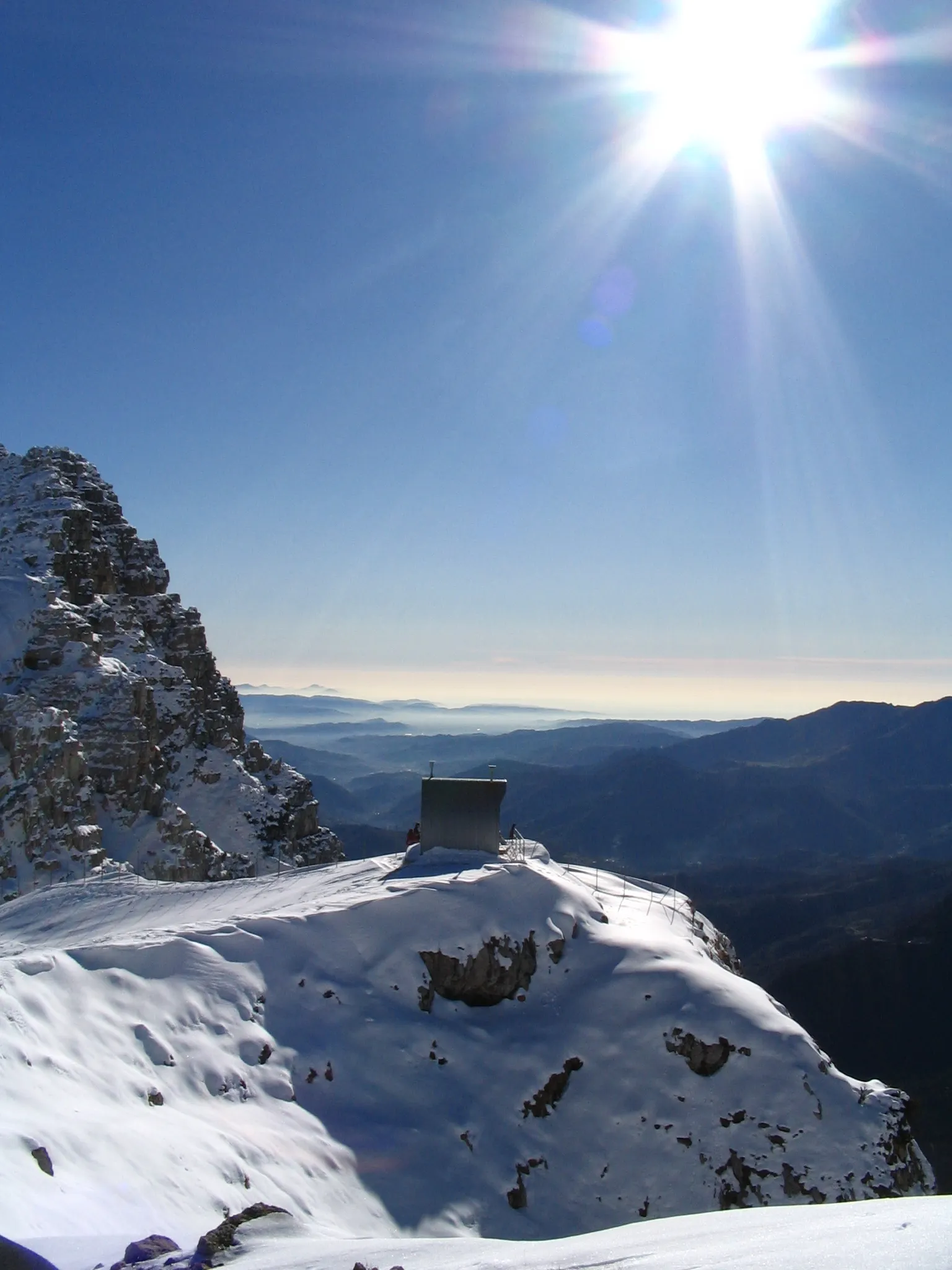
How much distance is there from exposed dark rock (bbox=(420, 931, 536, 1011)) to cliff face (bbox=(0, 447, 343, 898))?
3601cm

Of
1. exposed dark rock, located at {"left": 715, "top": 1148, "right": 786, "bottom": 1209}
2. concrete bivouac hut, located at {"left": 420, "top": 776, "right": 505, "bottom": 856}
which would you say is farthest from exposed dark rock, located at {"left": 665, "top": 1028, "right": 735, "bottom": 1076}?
concrete bivouac hut, located at {"left": 420, "top": 776, "right": 505, "bottom": 856}

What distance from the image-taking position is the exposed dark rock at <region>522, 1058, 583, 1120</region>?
23.0 m

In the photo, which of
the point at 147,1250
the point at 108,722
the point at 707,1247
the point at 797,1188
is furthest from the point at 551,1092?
the point at 108,722

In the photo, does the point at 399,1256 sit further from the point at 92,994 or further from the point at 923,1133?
the point at 923,1133

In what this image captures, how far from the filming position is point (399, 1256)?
10008 mm

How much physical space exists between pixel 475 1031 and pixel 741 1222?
17.0m

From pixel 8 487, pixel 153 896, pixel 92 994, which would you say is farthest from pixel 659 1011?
pixel 8 487

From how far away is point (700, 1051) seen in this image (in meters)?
23.9

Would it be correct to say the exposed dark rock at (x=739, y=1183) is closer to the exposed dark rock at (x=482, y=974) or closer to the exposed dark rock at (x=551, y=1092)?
the exposed dark rock at (x=551, y=1092)

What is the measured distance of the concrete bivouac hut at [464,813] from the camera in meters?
31.9

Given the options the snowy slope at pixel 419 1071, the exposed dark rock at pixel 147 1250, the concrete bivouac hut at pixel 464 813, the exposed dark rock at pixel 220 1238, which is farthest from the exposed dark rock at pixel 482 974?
the exposed dark rock at pixel 147 1250

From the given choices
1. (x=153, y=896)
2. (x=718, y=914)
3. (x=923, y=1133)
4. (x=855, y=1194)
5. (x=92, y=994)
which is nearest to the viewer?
(x=92, y=994)

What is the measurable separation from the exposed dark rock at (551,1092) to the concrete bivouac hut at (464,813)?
9.02 metres

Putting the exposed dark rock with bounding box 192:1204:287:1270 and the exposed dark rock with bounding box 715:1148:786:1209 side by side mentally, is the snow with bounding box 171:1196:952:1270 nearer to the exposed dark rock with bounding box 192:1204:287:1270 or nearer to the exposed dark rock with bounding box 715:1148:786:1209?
the exposed dark rock with bounding box 192:1204:287:1270
